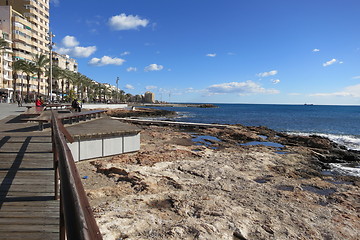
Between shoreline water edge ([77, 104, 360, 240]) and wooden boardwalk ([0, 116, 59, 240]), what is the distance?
216cm

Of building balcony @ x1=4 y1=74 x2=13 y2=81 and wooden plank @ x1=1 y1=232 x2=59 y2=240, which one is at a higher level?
building balcony @ x1=4 y1=74 x2=13 y2=81

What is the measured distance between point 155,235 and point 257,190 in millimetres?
5197

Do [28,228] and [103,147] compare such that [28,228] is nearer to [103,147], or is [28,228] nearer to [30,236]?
[30,236]

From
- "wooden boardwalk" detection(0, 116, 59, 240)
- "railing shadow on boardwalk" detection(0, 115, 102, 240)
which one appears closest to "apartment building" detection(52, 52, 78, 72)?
"wooden boardwalk" detection(0, 116, 59, 240)

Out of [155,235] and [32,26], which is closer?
[155,235]

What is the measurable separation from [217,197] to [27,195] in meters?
6.13

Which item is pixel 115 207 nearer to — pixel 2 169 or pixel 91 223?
pixel 2 169

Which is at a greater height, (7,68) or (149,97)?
(7,68)

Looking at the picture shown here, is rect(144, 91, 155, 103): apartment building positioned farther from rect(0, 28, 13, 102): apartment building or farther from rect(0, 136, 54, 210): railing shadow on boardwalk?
rect(0, 136, 54, 210): railing shadow on boardwalk

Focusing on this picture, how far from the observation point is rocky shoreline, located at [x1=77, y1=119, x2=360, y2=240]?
6.32m

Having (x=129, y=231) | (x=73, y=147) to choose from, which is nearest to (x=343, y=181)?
(x=129, y=231)

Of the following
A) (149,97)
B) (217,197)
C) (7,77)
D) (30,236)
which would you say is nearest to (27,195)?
(30,236)

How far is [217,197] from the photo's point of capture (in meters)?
8.41

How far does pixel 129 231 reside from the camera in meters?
5.96
